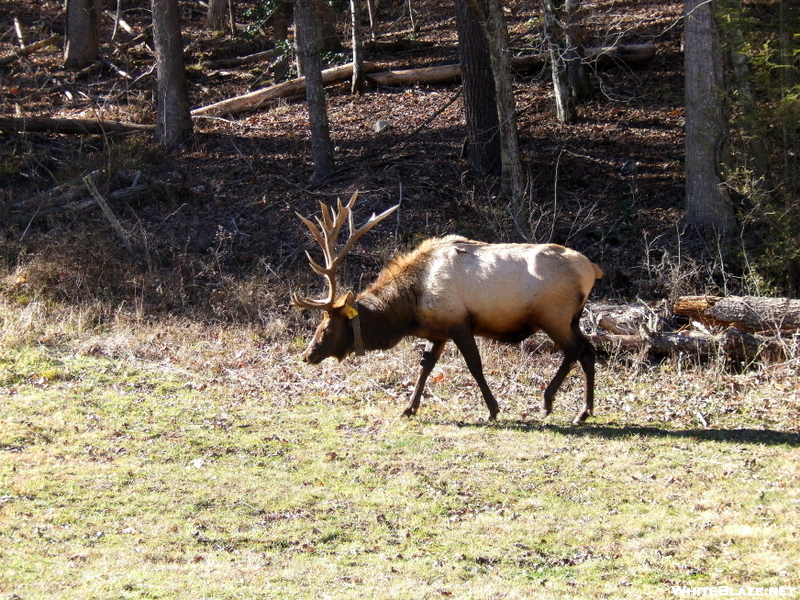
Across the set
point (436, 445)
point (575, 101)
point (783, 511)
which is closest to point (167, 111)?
point (575, 101)

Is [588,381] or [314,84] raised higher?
[314,84]

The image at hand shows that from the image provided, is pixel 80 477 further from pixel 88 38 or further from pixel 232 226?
pixel 88 38

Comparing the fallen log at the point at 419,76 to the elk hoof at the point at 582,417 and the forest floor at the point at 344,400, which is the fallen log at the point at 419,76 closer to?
the forest floor at the point at 344,400

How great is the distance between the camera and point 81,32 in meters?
24.6

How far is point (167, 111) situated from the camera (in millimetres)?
19234

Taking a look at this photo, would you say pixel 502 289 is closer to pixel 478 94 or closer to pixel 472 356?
pixel 472 356

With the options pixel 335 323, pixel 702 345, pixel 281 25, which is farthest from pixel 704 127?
pixel 281 25

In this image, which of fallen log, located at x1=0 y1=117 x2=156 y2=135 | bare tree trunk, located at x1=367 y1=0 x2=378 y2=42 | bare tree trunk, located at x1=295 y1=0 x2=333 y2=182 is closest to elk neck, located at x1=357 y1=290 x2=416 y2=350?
bare tree trunk, located at x1=295 y1=0 x2=333 y2=182

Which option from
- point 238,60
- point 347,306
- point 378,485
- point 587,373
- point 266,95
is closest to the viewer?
point 378,485

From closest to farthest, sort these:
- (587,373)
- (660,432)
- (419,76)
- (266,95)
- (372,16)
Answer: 1. (660,432)
2. (587,373)
3. (419,76)
4. (266,95)
5. (372,16)

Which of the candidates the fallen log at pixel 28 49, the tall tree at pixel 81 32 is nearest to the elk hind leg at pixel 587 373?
the tall tree at pixel 81 32

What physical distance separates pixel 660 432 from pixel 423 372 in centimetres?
263

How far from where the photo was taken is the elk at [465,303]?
30.3ft

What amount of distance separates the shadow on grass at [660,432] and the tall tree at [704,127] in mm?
6110
